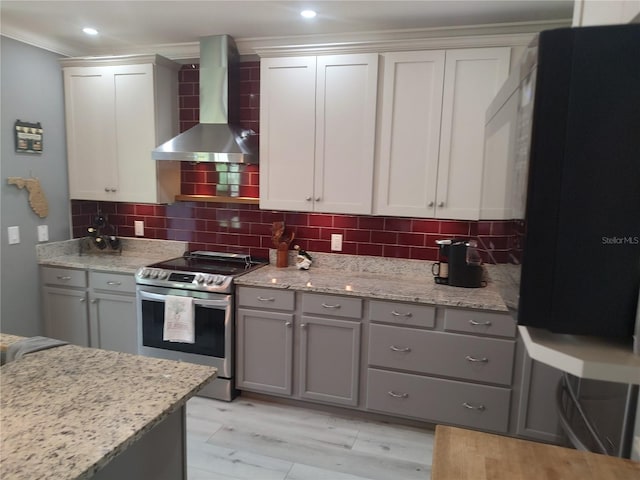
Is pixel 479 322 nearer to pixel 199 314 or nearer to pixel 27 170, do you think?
pixel 199 314

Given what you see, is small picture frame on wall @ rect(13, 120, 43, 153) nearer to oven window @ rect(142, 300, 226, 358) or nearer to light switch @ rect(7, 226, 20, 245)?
light switch @ rect(7, 226, 20, 245)

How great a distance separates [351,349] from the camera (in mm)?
2984

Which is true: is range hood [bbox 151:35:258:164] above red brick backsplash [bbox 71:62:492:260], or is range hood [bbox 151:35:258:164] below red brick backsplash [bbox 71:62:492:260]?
above

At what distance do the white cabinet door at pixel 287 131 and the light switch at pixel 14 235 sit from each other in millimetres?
1871

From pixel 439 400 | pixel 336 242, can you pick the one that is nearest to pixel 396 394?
pixel 439 400

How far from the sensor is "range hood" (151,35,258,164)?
319cm

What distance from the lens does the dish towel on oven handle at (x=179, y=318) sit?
317 centimetres

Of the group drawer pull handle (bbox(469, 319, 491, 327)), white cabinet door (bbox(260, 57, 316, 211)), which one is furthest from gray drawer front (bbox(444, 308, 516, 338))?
white cabinet door (bbox(260, 57, 316, 211))

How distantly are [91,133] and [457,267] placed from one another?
3.05 meters

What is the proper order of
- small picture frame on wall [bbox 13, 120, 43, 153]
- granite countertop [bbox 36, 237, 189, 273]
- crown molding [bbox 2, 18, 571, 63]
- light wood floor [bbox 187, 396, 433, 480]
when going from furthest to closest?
granite countertop [bbox 36, 237, 189, 273]
small picture frame on wall [bbox 13, 120, 43, 153]
crown molding [bbox 2, 18, 571, 63]
light wood floor [bbox 187, 396, 433, 480]

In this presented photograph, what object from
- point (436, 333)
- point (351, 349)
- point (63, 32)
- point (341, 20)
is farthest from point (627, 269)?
point (63, 32)

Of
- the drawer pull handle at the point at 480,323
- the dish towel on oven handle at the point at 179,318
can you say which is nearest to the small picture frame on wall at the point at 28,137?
the dish towel on oven handle at the point at 179,318

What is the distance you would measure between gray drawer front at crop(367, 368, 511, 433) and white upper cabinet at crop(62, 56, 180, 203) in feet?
7.31

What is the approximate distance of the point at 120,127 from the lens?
3.60 meters
